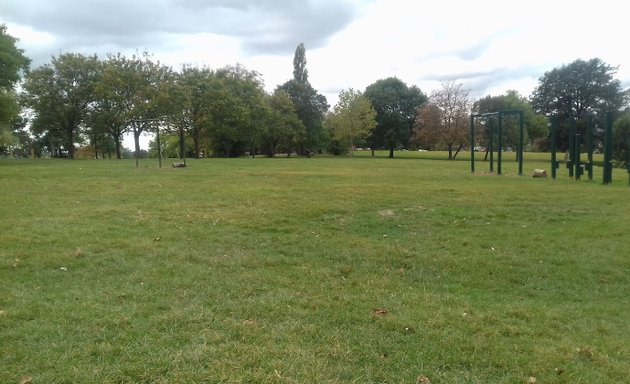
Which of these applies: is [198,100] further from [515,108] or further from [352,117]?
[515,108]

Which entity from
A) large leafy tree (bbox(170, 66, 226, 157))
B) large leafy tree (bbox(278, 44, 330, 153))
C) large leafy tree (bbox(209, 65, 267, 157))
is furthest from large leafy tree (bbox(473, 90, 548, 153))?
large leafy tree (bbox(170, 66, 226, 157))

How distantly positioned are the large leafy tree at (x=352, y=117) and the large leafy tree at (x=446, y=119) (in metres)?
6.36

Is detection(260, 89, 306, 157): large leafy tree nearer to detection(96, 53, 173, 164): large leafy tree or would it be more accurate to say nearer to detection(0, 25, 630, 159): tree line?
detection(0, 25, 630, 159): tree line

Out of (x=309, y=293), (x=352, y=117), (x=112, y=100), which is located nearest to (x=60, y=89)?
(x=112, y=100)

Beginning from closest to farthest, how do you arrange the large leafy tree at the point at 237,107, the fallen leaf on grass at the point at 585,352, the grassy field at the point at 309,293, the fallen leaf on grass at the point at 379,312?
the grassy field at the point at 309,293 → the fallen leaf on grass at the point at 585,352 → the fallen leaf on grass at the point at 379,312 → the large leafy tree at the point at 237,107

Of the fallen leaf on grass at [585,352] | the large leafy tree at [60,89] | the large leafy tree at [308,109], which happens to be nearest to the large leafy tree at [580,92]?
the large leafy tree at [308,109]

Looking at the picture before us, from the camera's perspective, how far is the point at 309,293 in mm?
5387

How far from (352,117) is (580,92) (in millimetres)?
26412

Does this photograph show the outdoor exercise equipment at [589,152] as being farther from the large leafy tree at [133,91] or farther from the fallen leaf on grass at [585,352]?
the large leafy tree at [133,91]

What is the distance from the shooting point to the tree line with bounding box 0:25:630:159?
3975 centimetres

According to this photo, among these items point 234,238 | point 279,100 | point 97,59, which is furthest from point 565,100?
point 234,238

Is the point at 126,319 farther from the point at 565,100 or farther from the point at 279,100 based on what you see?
the point at 565,100

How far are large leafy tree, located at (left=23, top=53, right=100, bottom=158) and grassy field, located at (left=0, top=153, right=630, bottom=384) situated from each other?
124ft

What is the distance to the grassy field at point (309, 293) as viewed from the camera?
370 centimetres
